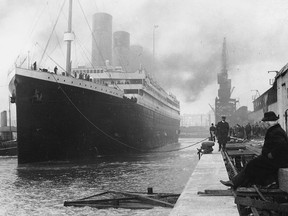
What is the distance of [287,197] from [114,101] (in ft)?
62.0

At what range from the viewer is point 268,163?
4641 mm

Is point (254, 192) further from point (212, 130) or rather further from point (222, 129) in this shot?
point (212, 130)

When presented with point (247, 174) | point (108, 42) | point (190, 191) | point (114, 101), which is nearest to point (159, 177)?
point (190, 191)

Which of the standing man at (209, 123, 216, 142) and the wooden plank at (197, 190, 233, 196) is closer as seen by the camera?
the wooden plank at (197, 190, 233, 196)

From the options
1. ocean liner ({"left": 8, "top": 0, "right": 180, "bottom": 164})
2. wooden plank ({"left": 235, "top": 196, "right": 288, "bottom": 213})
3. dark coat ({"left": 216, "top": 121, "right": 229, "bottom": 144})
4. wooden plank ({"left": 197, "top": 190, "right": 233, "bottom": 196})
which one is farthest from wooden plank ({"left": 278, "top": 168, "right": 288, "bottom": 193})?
ocean liner ({"left": 8, "top": 0, "right": 180, "bottom": 164})

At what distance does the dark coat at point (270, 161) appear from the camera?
180 inches

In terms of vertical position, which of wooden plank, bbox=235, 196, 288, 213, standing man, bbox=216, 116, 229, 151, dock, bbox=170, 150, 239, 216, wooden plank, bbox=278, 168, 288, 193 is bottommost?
dock, bbox=170, 150, 239, 216

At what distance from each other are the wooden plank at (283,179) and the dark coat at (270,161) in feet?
0.35

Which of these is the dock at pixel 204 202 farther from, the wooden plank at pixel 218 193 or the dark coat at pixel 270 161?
the dark coat at pixel 270 161

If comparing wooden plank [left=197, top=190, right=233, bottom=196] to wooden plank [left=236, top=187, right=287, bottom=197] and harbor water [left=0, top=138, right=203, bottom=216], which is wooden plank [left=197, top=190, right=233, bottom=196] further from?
harbor water [left=0, top=138, right=203, bottom=216]

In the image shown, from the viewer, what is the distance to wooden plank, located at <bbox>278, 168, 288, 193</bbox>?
431 centimetres

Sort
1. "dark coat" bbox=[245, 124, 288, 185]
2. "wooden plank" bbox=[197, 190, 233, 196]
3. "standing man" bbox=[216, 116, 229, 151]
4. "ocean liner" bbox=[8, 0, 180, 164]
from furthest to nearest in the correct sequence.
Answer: "ocean liner" bbox=[8, 0, 180, 164] < "standing man" bbox=[216, 116, 229, 151] < "wooden plank" bbox=[197, 190, 233, 196] < "dark coat" bbox=[245, 124, 288, 185]

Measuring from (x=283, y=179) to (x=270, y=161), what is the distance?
0.31 m

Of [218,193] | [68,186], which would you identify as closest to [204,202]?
[218,193]
